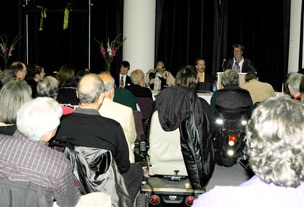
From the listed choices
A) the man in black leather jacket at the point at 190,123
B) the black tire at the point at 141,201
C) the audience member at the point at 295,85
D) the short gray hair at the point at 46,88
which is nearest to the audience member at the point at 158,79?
the short gray hair at the point at 46,88

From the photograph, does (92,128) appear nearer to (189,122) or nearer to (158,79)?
(189,122)

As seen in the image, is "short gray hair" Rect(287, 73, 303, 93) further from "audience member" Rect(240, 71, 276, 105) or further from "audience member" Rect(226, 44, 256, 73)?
A: "audience member" Rect(226, 44, 256, 73)

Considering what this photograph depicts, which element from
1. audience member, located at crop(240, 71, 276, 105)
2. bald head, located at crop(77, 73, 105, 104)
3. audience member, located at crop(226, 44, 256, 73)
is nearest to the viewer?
bald head, located at crop(77, 73, 105, 104)

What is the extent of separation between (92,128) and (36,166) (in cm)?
81

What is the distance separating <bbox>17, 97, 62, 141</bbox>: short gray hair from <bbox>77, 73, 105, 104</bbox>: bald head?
76cm

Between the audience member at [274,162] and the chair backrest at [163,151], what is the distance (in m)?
2.63

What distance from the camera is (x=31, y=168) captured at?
7.21 ft

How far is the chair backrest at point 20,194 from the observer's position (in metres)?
2.09

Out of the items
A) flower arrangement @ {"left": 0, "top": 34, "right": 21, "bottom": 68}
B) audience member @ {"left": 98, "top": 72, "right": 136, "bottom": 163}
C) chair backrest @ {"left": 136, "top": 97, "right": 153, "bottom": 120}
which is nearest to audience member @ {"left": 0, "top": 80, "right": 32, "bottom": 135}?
audience member @ {"left": 98, "top": 72, "right": 136, "bottom": 163}

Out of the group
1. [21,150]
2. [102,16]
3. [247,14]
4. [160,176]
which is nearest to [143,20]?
[102,16]

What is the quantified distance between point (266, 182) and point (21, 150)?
1189mm

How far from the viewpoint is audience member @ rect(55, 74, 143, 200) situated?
9.67ft

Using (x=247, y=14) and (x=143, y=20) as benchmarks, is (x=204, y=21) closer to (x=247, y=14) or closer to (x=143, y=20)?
(x=247, y=14)

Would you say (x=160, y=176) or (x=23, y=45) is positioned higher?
(x=23, y=45)
